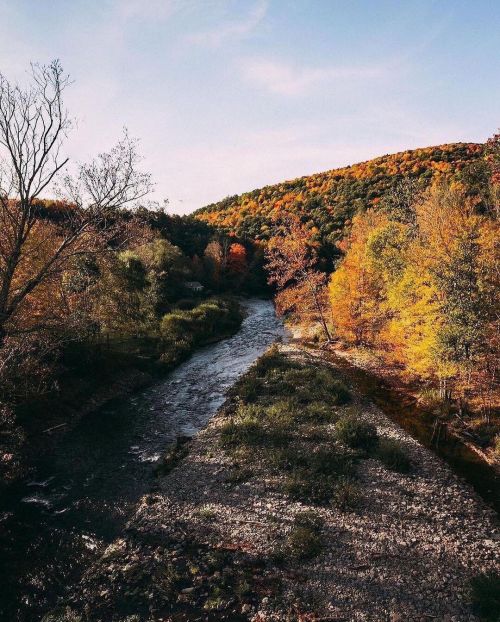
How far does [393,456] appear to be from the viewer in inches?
683

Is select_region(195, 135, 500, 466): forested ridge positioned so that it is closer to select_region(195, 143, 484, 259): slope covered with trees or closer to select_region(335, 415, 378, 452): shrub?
select_region(335, 415, 378, 452): shrub

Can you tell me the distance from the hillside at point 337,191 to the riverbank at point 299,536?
67018 millimetres

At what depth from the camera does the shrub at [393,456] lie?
16891 millimetres

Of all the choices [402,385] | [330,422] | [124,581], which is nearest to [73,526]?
[124,581]

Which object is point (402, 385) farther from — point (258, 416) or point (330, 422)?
point (258, 416)

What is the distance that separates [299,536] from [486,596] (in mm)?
5346

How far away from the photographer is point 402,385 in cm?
2723

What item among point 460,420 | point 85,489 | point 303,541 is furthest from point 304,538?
point 460,420

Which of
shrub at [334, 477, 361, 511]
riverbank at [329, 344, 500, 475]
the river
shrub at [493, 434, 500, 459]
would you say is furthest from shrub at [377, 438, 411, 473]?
the river

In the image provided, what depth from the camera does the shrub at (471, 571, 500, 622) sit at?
9906mm

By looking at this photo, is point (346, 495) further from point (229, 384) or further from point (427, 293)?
point (229, 384)

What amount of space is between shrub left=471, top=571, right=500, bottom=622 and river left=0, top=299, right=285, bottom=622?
1160 cm

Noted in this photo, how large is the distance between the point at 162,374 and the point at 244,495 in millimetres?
18357

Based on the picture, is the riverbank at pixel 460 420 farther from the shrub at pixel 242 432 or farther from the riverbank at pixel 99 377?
the riverbank at pixel 99 377
